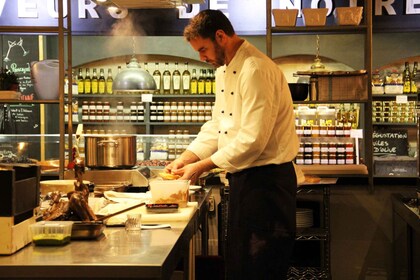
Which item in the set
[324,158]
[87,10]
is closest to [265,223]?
[324,158]

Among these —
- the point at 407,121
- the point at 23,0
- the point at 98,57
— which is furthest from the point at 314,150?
the point at 98,57

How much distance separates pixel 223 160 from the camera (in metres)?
3.17

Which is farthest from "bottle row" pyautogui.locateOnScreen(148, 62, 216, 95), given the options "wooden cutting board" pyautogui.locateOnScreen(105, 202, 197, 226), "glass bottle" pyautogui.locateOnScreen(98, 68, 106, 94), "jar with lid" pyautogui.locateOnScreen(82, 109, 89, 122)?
"wooden cutting board" pyautogui.locateOnScreen(105, 202, 197, 226)

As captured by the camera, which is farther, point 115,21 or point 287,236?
point 115,21

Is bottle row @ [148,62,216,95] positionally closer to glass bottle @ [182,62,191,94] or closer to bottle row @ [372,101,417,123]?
glass bottle @ [182,62,191,94]

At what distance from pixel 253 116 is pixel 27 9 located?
4.46 metres

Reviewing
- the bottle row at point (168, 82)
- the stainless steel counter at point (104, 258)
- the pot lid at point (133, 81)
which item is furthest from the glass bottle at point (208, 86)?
the stainless steel counter at point (104, 258)

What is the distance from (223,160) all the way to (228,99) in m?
0.36

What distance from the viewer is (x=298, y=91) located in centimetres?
530

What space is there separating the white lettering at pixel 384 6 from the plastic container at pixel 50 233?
200 inches

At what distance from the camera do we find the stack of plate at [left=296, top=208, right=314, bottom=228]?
483 cm

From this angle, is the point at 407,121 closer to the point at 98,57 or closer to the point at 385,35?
the point at 385,35

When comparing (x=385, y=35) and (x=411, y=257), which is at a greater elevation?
(x=385, y=35)

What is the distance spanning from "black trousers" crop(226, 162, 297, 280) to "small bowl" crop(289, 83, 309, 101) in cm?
209
